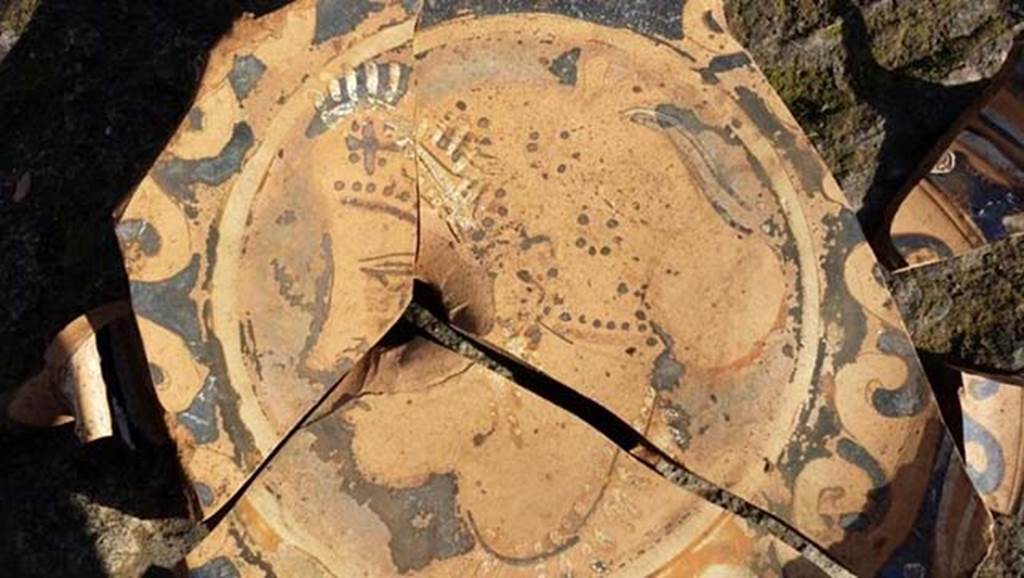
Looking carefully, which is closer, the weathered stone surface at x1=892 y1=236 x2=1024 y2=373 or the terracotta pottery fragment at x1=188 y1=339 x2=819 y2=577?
the terracotta pottery fragment at x1=188 y1=339 x2=819 y2=577

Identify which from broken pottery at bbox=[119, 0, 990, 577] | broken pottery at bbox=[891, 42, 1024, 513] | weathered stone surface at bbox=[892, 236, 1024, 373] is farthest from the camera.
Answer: weathered stone surface at bbox=[892, 236, 1024, 373]

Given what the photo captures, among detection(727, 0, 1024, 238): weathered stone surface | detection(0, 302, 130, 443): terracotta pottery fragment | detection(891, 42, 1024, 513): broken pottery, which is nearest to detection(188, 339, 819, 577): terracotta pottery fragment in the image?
detection(0, 302, 130, 443): terracotta pottery fragment

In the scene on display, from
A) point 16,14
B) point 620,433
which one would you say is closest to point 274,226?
point 620,433

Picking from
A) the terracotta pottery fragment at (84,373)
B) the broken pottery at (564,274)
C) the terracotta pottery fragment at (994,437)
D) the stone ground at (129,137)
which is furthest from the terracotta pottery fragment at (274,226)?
the terracotta pottery fragment at (994,437)

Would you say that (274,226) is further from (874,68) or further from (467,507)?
(874,68)

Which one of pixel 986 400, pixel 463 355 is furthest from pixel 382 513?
pixel 986 400

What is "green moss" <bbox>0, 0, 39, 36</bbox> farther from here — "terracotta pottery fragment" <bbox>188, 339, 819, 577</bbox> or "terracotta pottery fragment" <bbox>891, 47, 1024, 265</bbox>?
"terracotta pottery fragment" <bbox>891, 47, 1024, 265</bbox>
